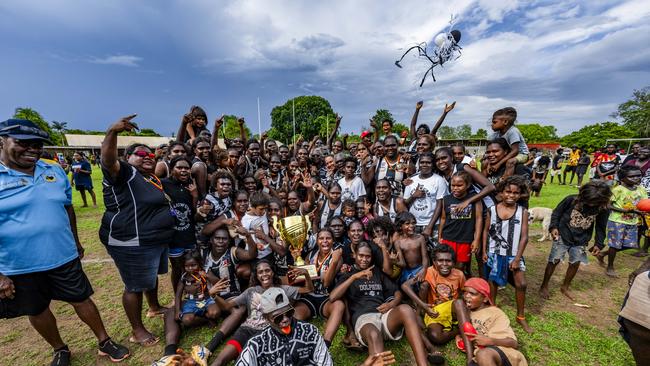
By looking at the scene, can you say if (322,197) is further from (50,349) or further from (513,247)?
(50,349)

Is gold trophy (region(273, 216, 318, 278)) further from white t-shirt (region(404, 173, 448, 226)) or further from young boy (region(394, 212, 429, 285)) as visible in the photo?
white t-shirt (region(404, 173, 448, 226))

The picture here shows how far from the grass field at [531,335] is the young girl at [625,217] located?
1.77 feet

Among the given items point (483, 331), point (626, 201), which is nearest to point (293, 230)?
point (483, 331)

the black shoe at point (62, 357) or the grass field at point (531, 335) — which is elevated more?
the black shoe at point (62, 357)

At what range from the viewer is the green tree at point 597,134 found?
5048 cm

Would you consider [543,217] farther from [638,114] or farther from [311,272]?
[638,114]

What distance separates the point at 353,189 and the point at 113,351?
378 cm

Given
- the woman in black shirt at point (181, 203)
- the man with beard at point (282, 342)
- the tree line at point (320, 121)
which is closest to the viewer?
the man with beard at point (282, 342)

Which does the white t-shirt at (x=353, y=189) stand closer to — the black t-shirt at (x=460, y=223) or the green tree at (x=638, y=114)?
the black t-shirt at (x=460, y=223)

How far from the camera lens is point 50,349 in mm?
3260

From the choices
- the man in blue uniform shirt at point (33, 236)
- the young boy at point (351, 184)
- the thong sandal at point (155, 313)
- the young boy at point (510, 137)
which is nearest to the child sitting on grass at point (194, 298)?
the thong sandal at point (155, 313)

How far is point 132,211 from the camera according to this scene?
3.02 metres

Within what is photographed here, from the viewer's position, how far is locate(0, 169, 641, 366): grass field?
304 centimetres

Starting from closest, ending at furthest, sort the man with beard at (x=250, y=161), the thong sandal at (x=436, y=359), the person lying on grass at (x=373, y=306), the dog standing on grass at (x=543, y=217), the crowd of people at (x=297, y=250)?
the crowd of people at (x=297, y=250), the person lying on grass at (x=373, y=306), the thong sandal at (x=436, y=359), the man with beard at (x=250, y=161), the dog standing on grass at (x=543, y=217)
